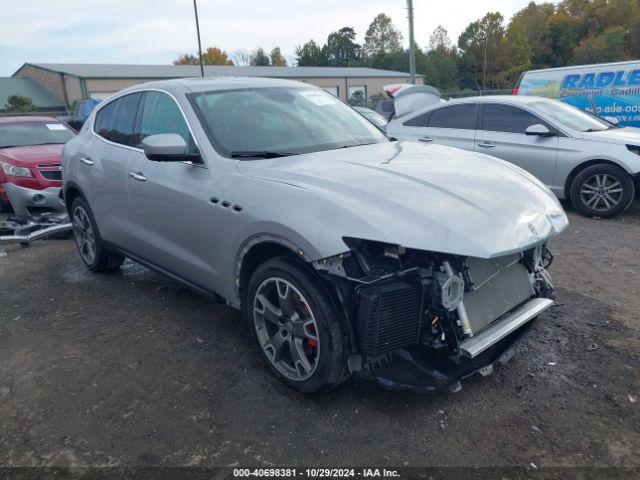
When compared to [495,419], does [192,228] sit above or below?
above

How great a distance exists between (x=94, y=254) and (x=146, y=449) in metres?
3.10

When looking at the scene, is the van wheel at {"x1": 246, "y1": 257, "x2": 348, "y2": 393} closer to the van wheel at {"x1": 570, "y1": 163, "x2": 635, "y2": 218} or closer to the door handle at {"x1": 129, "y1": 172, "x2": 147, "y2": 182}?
the door handle at {"x1": 129, "y1": 172, "x2": 147, "y2": 182}

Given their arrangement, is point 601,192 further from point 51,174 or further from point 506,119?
point 51,174

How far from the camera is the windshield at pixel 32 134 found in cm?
837

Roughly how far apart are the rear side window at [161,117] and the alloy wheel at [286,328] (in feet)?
4.28

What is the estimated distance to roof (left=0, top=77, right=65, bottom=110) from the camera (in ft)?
135

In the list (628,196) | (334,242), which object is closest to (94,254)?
(334,242)

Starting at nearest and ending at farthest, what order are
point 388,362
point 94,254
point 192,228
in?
1. point 388,362
2. point 192,228
3. point 94,254

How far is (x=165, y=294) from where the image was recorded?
4848mm

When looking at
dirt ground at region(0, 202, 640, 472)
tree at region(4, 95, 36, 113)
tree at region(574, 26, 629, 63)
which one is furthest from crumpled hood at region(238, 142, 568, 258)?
tree at region(574, 26, 629, 63)

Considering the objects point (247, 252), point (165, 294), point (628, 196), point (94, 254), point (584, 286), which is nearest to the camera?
point (247, 252)

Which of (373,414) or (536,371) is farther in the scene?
(536,371)

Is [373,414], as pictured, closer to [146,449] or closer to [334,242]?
[334,242]

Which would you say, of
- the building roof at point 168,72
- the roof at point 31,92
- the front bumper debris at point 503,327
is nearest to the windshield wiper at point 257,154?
the front bumper debris at point 503,327
